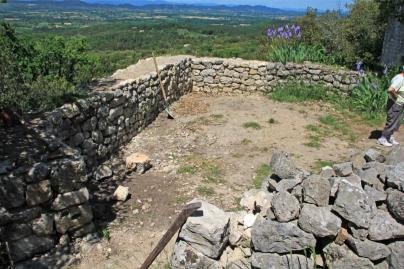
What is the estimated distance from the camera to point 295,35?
13383mm

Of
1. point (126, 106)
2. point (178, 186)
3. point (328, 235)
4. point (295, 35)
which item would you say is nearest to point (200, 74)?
point (295, 35)

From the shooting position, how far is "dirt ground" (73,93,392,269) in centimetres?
528

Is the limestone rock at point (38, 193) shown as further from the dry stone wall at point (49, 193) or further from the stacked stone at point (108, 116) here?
the stacked stone at point (108, 116)

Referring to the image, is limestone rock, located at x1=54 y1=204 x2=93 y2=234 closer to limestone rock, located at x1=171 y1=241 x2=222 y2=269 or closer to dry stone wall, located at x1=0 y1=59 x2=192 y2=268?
dry stone wall, located at x1=0 y1=59 x2=192 y2=268

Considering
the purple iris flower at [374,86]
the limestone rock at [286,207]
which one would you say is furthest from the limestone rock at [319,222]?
the purple iris flower at [374,86]

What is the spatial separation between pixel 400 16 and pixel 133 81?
24.5 ft

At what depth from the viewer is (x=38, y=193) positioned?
14.7 ft

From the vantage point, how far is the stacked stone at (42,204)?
4367 millimetres

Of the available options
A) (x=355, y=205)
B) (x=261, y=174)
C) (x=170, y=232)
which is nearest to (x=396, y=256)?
(x=355, y=205)

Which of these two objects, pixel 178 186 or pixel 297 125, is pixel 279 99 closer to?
pixel 297 125

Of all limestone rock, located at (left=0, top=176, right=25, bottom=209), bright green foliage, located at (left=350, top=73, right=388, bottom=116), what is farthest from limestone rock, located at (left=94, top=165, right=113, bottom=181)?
bright green foliage, located at (left=350, top=73, right=388, bottom=116)

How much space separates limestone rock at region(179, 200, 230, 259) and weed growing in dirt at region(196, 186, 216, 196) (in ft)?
6.49

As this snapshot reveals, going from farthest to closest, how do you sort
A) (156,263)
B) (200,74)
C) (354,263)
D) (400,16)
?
(200,74), (400,16), (156,263), (354,263)

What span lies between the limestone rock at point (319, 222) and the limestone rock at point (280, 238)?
0.08 meters
